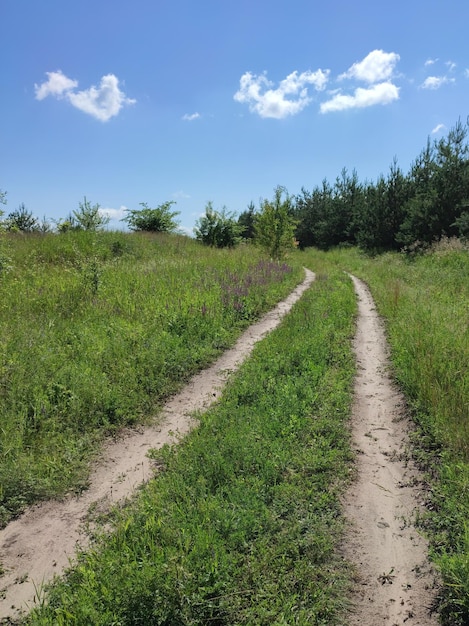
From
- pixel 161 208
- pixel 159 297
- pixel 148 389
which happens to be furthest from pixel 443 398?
pixel 161 208

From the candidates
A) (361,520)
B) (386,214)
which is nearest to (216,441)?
(361,520)

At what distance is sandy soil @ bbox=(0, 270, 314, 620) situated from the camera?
3.11 meters

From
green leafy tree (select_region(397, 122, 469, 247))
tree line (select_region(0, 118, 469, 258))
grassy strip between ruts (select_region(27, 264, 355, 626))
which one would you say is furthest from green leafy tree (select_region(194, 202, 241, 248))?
grassy strip between ruts (select_region(27, 264, 355, 626))

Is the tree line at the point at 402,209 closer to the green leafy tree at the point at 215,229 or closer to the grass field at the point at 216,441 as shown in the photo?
the green leafy tree at the point at 215,229

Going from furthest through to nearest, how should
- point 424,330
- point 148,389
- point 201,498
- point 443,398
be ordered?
1. point 424,330
2. point 148,389
3. point 443,398
4. point 201,498

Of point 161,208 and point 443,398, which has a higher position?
point 161,208

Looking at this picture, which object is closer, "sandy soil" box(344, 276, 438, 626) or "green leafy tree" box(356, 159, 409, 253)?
"sandy soil" box(344, 276, 438, 626)

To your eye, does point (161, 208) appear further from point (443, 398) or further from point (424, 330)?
point (443, 398)

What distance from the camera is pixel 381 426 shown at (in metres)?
5.21

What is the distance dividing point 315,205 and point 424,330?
54787 mm

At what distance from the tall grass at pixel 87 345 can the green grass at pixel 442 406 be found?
3682mm

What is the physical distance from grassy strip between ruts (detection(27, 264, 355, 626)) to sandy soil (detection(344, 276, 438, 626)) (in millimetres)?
171

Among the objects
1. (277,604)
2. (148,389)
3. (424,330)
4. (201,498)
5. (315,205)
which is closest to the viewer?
(277,604)

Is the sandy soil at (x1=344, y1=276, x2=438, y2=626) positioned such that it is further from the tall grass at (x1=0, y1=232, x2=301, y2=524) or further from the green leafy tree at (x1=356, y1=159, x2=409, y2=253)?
the green leafy tree at (x1=356, y1=159, x2=409, y2=253)
